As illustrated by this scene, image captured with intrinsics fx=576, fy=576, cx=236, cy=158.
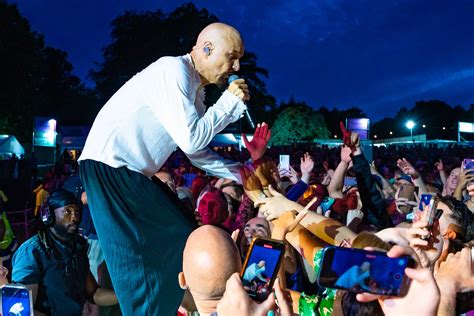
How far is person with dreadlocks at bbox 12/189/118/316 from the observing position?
346 cm

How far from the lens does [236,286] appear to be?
1624 mm

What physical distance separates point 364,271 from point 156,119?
73.8 inches

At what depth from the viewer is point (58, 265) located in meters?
3.56

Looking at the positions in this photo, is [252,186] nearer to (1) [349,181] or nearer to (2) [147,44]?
(1) [349,181]

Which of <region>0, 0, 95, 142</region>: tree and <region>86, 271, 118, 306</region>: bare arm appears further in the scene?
<region>0, 0, 95, 142</region>: tree

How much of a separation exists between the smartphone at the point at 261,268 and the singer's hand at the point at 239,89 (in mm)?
1265

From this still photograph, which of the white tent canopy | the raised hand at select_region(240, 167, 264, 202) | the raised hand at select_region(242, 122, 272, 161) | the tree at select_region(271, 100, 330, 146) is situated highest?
the tree at select_region(271, 100, 330, 146)

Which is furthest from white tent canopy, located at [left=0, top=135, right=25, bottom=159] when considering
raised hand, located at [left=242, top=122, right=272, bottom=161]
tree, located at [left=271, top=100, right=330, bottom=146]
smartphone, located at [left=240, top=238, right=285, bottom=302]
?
tree, located at [left=271, top=100, right=330, bottom=146]

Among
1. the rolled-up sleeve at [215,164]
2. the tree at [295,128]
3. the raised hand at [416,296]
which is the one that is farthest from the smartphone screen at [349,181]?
the tree at [295,128]

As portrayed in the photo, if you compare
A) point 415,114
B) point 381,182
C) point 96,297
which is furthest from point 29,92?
point 415,114

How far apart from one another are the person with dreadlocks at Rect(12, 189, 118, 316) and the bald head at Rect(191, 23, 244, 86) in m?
1.39

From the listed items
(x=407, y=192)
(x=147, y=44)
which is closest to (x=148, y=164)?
(x=407, y=192)

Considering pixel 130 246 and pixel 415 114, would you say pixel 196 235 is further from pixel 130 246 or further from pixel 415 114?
pixel 415 114

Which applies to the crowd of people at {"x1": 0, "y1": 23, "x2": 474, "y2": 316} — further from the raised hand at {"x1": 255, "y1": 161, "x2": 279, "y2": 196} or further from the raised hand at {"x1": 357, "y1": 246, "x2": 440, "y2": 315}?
the raised hand at {"x1": 357, "y1": 246, "x2": 440, "y2": 315}
